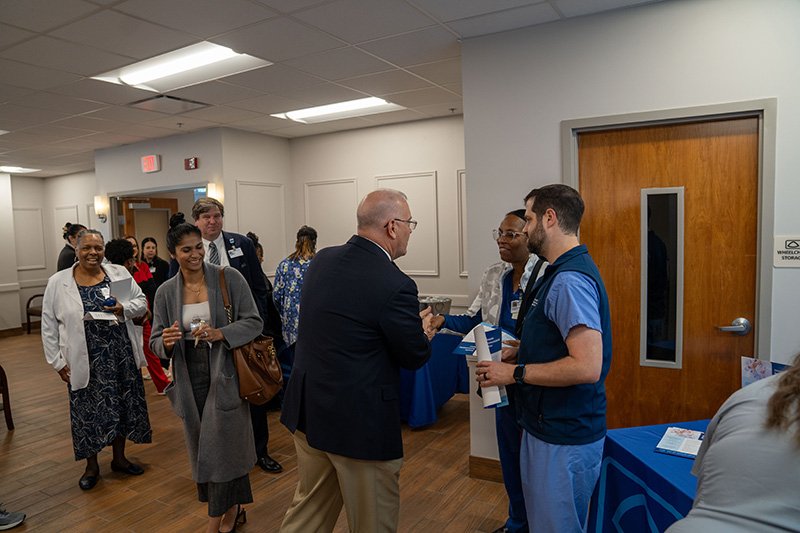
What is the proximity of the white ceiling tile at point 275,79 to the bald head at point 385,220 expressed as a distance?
8.63ft

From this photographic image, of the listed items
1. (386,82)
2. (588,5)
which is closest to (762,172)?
(588,5)

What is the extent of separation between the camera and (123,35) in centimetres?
335

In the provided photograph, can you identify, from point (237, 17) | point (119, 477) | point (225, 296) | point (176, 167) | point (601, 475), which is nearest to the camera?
point (601, 475)

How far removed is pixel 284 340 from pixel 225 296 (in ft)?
6.13

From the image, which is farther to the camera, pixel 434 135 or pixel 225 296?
pixel 434 135

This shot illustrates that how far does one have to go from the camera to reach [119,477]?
3.61 metres

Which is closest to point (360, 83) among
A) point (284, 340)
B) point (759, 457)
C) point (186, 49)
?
point (186, 49)

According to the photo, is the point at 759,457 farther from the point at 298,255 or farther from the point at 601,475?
the point at 298,255

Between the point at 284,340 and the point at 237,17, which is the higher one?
the point at 237,17

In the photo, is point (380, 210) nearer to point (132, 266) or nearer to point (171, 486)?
point (171, 486)

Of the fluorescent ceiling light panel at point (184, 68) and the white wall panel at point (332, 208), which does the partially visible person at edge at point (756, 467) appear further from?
the white wall panel at point (332, 208)

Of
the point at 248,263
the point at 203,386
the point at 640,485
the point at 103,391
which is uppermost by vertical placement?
the point at 248,263

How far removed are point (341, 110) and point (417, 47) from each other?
225 cm

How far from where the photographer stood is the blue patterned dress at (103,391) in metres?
3.37
